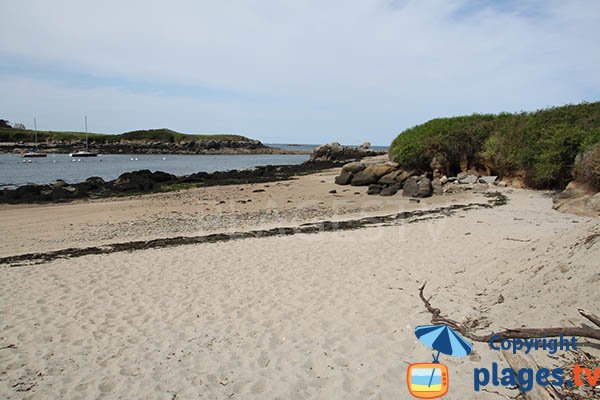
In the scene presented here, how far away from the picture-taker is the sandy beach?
13.6ft

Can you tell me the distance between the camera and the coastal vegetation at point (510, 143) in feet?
50.3

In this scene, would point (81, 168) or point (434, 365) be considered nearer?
point (434, 365)

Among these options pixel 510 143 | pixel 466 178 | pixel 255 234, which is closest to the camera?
pixel 255 234

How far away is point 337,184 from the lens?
947 inches

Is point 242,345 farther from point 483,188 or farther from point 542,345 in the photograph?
point 483,188

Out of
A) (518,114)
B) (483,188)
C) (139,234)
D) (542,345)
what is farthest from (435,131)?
(542,345)

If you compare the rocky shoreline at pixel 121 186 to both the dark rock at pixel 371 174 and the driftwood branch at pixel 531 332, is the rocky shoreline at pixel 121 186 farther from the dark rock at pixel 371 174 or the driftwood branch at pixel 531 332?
the driftwood branch at pixel 531 332

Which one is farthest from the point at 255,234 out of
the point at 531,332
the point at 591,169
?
the point at 591,169

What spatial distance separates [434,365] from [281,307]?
101 inches

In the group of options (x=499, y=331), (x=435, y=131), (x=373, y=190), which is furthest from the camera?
(x=435, y=131)

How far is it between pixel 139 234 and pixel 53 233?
2905 millimetres

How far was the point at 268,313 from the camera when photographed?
19.3 feet

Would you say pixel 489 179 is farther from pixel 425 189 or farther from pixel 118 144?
pixel 118 144

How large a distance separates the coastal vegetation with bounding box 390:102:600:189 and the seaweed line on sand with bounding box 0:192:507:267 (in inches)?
108
